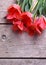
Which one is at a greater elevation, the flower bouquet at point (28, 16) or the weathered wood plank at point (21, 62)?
the flower bouquet at point (28, 16)

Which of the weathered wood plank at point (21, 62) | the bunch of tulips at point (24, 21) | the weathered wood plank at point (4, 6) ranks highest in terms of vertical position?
the weathered wood plank at point (4, 6)

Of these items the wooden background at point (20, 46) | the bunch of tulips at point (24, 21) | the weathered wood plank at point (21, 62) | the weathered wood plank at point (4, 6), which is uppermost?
the weathered wood plank at point (4, 6)

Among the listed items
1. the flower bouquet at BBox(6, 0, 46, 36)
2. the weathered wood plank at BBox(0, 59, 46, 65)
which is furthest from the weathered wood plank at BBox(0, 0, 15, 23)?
the weathered wood plank at BBox(0, 59, 46, 65)

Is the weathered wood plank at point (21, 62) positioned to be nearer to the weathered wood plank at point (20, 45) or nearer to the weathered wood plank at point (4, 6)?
the weathered wood plank at point (20, 45)

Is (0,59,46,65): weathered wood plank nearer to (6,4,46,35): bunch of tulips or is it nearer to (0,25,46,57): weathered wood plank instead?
(0,25,46,57): weathered wood plank

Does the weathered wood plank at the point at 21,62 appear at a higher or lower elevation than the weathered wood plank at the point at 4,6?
lower

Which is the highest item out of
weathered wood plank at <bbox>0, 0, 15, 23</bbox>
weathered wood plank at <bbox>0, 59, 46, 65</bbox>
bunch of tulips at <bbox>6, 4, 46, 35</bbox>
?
weathered wood plank at <bbox>0, 0, 15, 23</bbox>

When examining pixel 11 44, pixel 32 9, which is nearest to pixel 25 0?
pixel 32 9

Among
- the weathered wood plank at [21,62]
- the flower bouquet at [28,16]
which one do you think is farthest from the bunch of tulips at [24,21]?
the weathered wood plank at [21,62]
